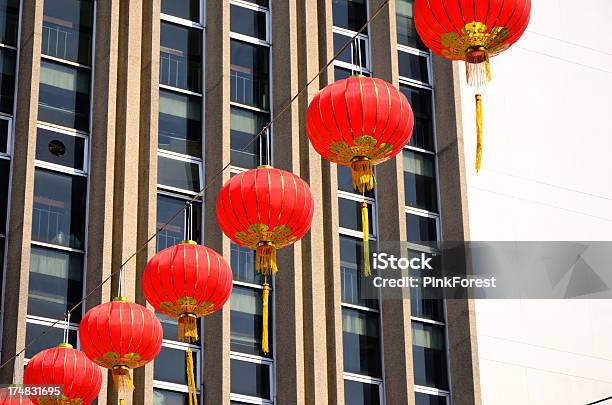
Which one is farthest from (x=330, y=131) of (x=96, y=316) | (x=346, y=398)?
(x=346, y=398)

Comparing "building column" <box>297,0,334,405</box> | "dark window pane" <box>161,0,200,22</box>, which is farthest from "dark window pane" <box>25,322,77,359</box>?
"dark window pane" <box>161,0,200,22</box>

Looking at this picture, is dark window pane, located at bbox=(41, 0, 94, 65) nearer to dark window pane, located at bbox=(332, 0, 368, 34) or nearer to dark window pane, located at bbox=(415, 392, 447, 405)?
dark window pane, located at bbox=(332, 0, 368, 34)

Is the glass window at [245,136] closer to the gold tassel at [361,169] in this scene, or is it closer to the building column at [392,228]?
the building column at [392,228]

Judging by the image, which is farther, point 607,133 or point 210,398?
point 607,133

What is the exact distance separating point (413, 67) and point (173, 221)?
5190 mm

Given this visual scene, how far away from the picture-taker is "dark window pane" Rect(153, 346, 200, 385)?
689 inches

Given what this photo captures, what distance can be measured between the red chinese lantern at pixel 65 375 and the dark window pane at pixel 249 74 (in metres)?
6.83

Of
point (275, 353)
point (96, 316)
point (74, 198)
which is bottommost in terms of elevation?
point (96, 316)

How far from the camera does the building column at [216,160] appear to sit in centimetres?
1745

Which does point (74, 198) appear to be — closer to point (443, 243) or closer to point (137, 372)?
point (137, 372)

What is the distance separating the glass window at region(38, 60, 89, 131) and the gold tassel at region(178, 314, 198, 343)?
6.53 metres

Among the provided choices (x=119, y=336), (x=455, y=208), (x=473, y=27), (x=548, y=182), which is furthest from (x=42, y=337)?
(x=473, y=27)

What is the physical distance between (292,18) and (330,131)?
31.3 feet

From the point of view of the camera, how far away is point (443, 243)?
20359 millimetres
